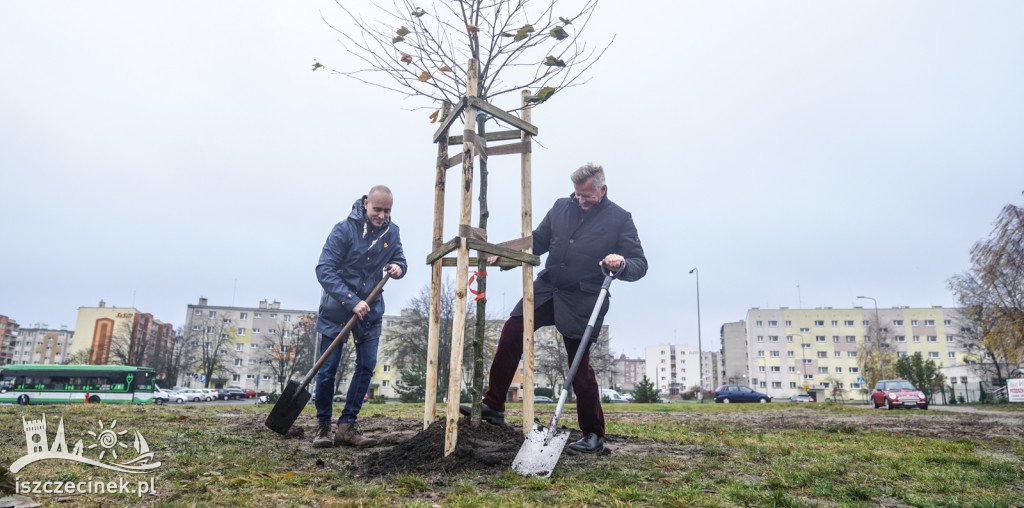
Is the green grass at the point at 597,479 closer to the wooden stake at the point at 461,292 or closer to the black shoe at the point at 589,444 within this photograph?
the black shoe at the point at 589,444

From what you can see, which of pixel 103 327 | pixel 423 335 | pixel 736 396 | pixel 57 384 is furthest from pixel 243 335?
pixel 736 396

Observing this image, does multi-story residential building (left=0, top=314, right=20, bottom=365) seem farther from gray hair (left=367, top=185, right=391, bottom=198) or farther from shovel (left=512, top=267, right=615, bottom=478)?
shovel (left=512, top=267, right=615, bottom=478)

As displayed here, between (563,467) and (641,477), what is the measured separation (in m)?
0.48

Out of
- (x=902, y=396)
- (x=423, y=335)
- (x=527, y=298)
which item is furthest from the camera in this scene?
(x=423, y=335)

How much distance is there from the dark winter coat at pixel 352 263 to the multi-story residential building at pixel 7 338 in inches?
5436

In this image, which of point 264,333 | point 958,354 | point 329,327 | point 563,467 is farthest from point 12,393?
point 958,354

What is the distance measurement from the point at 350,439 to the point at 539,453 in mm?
1803

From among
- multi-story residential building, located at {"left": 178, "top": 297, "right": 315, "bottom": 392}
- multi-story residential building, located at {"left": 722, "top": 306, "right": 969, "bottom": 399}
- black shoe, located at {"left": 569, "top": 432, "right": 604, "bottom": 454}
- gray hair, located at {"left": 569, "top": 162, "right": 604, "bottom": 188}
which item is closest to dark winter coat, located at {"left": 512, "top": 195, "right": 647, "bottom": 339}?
gray hair, located at {"left": 569, "top": 162, "right": 604, "bottom": 188}

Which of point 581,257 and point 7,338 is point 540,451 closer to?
point 581,257

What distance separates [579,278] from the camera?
13.7 feet

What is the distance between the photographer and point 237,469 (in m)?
3.06

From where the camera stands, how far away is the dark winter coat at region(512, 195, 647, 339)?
409 centimetres

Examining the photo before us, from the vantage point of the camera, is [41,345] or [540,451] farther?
[41,345]

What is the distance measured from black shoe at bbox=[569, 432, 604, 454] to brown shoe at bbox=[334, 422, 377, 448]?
1.55 metres
